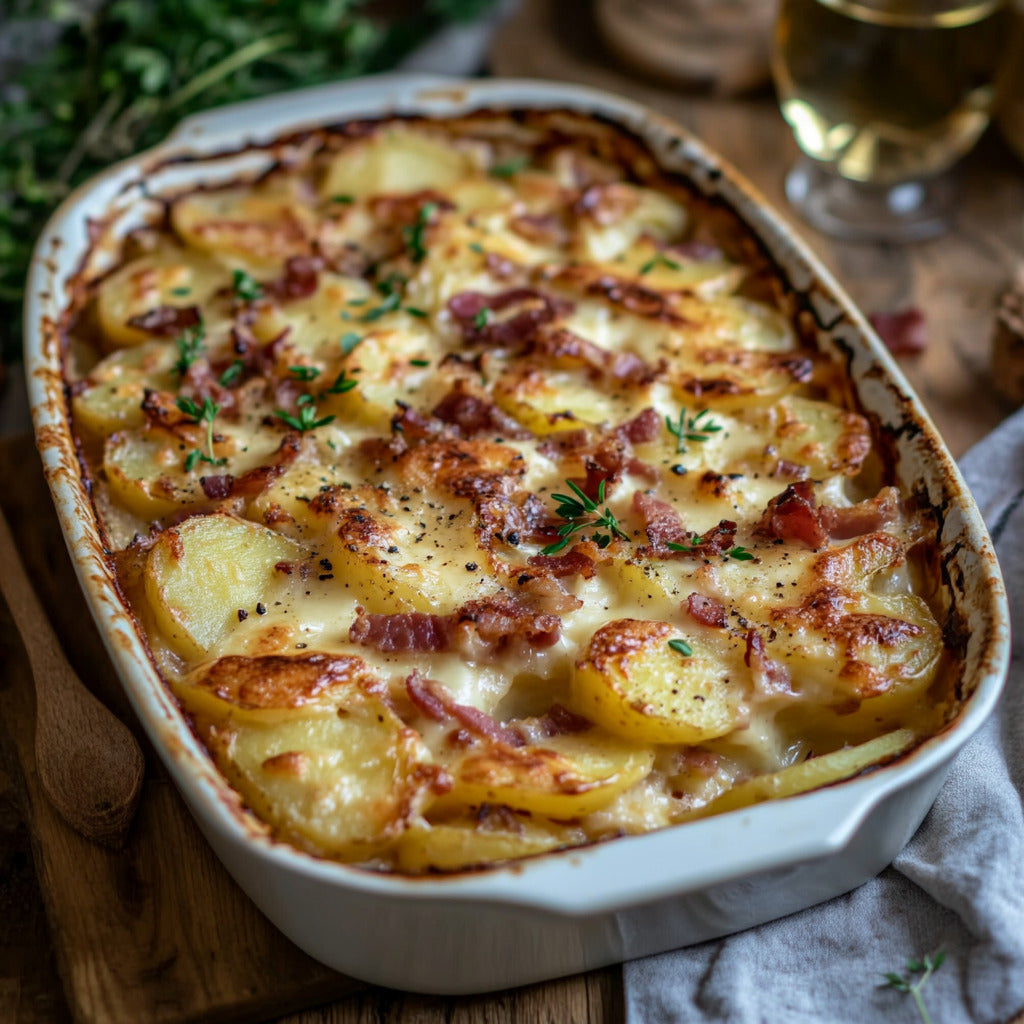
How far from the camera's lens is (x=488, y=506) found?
249cm

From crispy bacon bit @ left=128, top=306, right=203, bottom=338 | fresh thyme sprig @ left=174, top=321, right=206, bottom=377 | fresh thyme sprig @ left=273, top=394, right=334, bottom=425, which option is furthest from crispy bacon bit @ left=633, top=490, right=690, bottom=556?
crispy bacon bit @ left=128, top=306, right=203, bottom=338

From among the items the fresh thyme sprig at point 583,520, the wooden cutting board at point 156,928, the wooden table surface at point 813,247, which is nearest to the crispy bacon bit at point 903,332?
the wooden table surface at point 813,247

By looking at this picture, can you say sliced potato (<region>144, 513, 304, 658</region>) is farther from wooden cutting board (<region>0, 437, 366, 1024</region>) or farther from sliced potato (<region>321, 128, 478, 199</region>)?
sliced potato (<region>321, 128, 478, 199</region>)

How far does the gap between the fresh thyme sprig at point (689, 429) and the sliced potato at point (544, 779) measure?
0.80 m

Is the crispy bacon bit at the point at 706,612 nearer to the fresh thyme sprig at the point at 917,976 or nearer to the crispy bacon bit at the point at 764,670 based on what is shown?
the crispy bacon bit at the point at 764,670

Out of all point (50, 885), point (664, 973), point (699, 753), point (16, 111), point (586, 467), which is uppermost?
point (16, 111)

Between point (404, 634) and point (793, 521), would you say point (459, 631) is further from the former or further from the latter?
point (793, 521)

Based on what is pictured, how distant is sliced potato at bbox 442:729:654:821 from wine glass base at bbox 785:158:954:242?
7.54 feet

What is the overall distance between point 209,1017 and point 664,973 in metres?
0.82

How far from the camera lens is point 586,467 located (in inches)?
102

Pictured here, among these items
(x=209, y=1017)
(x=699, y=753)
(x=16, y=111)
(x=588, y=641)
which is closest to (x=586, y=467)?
(x=588, y=641)

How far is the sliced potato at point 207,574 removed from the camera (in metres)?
2.31

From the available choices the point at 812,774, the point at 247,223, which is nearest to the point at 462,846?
the point at 812,774

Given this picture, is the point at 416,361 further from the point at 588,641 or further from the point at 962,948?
the point at 962,948
